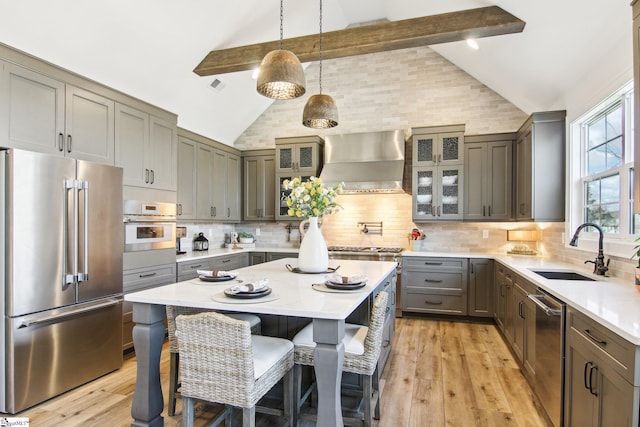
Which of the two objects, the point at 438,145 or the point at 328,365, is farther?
the point at 438,145

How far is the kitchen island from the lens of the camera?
1.63m

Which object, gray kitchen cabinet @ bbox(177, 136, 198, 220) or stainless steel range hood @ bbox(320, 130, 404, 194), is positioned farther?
stainless steel range hood @ bbox(320, 130, 404, 194)

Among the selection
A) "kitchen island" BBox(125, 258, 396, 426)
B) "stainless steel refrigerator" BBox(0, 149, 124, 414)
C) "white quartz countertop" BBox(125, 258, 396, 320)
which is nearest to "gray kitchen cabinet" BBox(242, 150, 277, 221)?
"stainless steel refrigerator" BBox(0, 149, 124, 414)

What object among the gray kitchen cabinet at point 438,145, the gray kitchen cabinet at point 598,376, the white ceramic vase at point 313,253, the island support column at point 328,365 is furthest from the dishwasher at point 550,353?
the gray kitchen cabinet at point 438,145

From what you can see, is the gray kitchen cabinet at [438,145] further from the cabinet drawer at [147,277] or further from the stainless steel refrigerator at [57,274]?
the stainless steel refrigerator at [57,274]

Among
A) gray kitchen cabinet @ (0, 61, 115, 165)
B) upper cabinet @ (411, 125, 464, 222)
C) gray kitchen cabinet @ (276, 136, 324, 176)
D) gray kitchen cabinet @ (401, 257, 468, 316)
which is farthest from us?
gray kitchen cabinet @ (276, 136, 324, 176)

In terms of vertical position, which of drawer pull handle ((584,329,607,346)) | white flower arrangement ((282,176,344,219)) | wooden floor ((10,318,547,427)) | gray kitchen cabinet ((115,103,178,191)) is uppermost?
gray kitchen cabinet ((115,103,178,191))

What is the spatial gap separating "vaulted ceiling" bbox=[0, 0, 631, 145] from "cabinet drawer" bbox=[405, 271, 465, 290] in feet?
7.39

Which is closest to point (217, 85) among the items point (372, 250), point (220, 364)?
point (372, 250)

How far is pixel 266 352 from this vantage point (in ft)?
5.96

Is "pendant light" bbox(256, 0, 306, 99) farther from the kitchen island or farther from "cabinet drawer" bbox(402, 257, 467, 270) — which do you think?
"cabinet drawer" bbox(402, 257, 467, 270)

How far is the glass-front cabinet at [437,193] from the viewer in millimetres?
4707

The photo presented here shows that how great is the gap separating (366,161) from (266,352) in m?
3.65

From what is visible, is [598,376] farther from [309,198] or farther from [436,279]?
[436,279]
